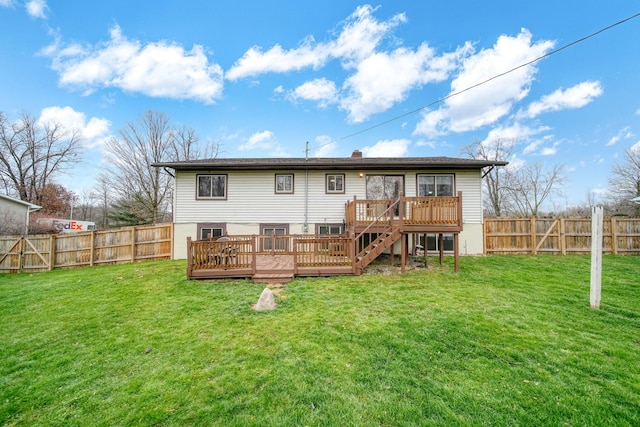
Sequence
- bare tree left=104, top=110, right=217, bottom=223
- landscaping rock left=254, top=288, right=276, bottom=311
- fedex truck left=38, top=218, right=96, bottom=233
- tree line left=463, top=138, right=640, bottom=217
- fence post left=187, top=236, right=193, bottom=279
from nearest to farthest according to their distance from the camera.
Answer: landscaping rock left=254, top=288, right=276, bottom=311 < fence post left=187, top=236, right=193, bottom=279 < fedex truck left=38, top=218, right=96, bottom=233 < bare tree left=104, top=110, right=217, bottom=223 < tree line left=463, top=138, right=640, bottom=217

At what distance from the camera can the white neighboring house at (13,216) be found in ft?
43.5

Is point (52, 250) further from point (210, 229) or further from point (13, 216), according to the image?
point (13, 216)

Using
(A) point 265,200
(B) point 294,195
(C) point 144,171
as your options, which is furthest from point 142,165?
(B) point 294,195

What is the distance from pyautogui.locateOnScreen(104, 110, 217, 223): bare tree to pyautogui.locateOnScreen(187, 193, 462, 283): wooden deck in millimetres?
16400

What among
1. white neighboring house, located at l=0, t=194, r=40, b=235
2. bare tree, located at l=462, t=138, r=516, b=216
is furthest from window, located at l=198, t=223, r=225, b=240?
bare tree, located at l=462, t=138, r=516, b=216

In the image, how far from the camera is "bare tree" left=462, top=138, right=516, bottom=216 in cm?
2320

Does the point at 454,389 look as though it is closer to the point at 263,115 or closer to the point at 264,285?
the point at 264,285

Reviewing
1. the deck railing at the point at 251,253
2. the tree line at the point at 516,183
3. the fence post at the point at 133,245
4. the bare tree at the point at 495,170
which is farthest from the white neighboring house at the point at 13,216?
the bare tree at the point at 495,170

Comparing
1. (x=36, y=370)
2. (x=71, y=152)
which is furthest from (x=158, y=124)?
(x=36, y=370)

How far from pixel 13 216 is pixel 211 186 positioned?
49.4 ft

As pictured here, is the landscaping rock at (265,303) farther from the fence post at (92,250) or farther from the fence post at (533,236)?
the fence post at (533,236)

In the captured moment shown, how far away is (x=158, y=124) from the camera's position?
69.5ft

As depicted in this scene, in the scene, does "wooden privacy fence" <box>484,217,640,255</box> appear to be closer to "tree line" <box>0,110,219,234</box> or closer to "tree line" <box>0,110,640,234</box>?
"tree line" <box>0,110,640,234</box>

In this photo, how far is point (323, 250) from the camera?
26.1 feet
